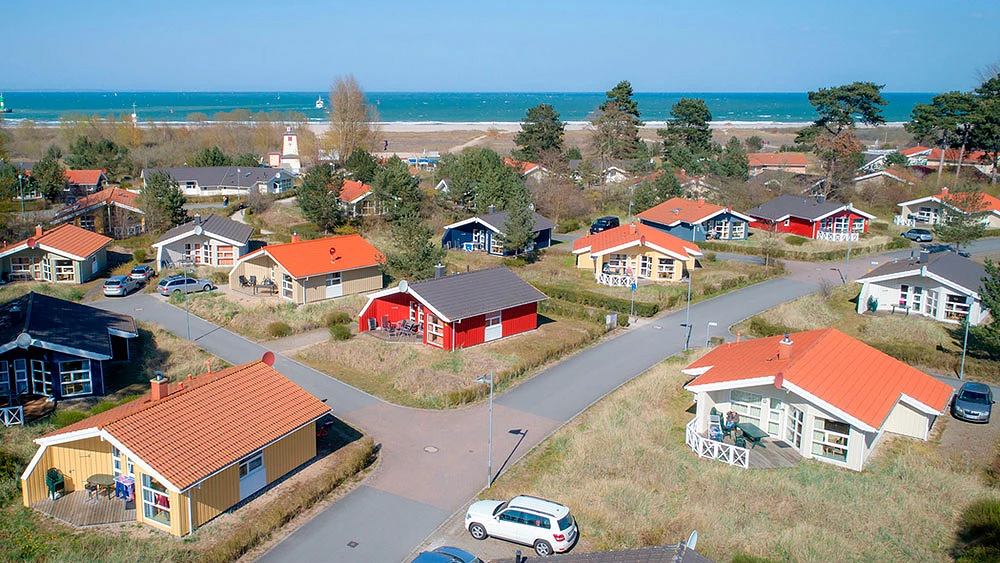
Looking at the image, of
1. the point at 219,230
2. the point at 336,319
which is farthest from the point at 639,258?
the point at 219,230

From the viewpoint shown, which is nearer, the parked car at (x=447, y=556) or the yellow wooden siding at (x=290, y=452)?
the parked car at (x=447, y=556)

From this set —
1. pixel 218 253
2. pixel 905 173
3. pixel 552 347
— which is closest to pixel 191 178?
pixel 218 253

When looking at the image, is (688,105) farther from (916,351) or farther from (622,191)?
(916,351)

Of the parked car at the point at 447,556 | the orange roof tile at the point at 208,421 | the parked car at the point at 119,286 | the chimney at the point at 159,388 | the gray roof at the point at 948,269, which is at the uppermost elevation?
the gray roof at the point at 948,269

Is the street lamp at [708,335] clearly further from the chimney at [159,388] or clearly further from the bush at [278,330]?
the chimney at [159,388]

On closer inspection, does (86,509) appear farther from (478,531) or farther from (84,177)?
(84,177)

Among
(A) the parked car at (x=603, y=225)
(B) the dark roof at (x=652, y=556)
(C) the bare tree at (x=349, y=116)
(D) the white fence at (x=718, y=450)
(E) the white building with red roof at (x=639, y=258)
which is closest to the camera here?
(B) the dark roof at (x=652, y=556)

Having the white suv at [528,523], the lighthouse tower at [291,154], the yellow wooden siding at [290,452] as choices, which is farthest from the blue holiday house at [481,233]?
the lighthouse tower at [291,154]

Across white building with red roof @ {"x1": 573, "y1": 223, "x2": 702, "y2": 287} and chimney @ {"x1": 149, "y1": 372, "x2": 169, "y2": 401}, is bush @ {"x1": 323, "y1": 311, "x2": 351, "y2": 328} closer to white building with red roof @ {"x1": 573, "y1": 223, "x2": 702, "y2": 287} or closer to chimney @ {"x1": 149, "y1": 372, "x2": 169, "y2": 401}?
chimney @ {"x1": 149, "y1": 372, "x2": 169, "y2": 401}
